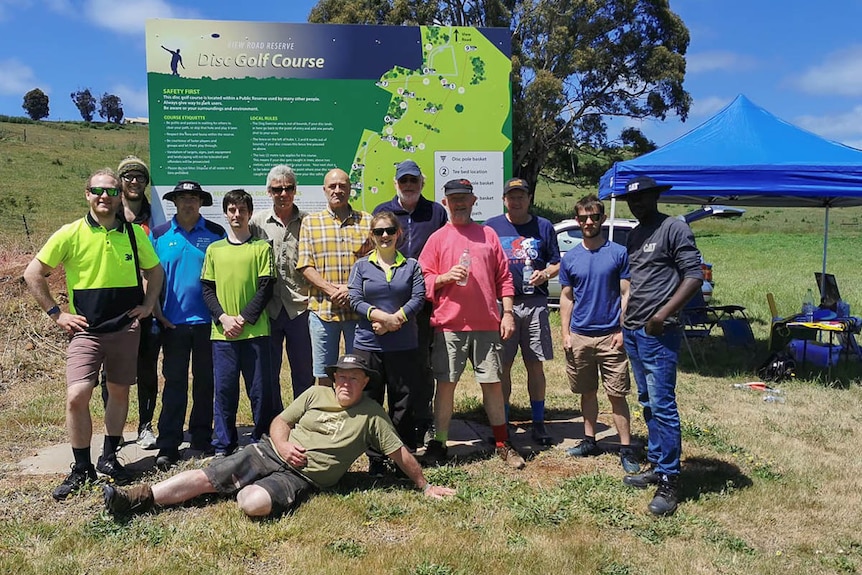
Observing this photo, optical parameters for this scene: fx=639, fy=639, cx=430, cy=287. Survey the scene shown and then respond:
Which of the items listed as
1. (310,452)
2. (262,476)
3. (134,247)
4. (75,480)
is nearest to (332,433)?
(310,452)

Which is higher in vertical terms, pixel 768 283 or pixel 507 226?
pixel 507 226

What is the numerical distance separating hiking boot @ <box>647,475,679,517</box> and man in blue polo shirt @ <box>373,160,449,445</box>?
153 centimetres

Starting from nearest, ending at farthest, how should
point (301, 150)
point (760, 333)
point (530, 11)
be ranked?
point (301, 150) → point (760, 333) → point (530, 11)

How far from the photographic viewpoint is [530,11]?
24.4 meters

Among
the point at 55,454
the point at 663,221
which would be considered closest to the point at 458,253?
the point at 663,221

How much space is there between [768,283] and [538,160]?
12008mm

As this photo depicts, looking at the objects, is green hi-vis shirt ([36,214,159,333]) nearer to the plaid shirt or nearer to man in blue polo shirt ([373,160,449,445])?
the plaid shirt

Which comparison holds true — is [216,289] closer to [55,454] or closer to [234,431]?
[234,431]

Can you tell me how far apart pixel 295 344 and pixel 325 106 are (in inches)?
83.6

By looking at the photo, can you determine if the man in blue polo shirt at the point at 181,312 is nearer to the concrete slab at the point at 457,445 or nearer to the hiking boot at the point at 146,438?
the concrete slab at the point at 457,445

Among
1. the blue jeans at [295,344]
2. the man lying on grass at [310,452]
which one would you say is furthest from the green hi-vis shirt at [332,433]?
the blue jeans at [295,344]

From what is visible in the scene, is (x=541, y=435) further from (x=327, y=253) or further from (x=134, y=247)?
(x=134, y=247)

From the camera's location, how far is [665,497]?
3.72 meters

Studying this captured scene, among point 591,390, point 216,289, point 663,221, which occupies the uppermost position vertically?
point 663,221
